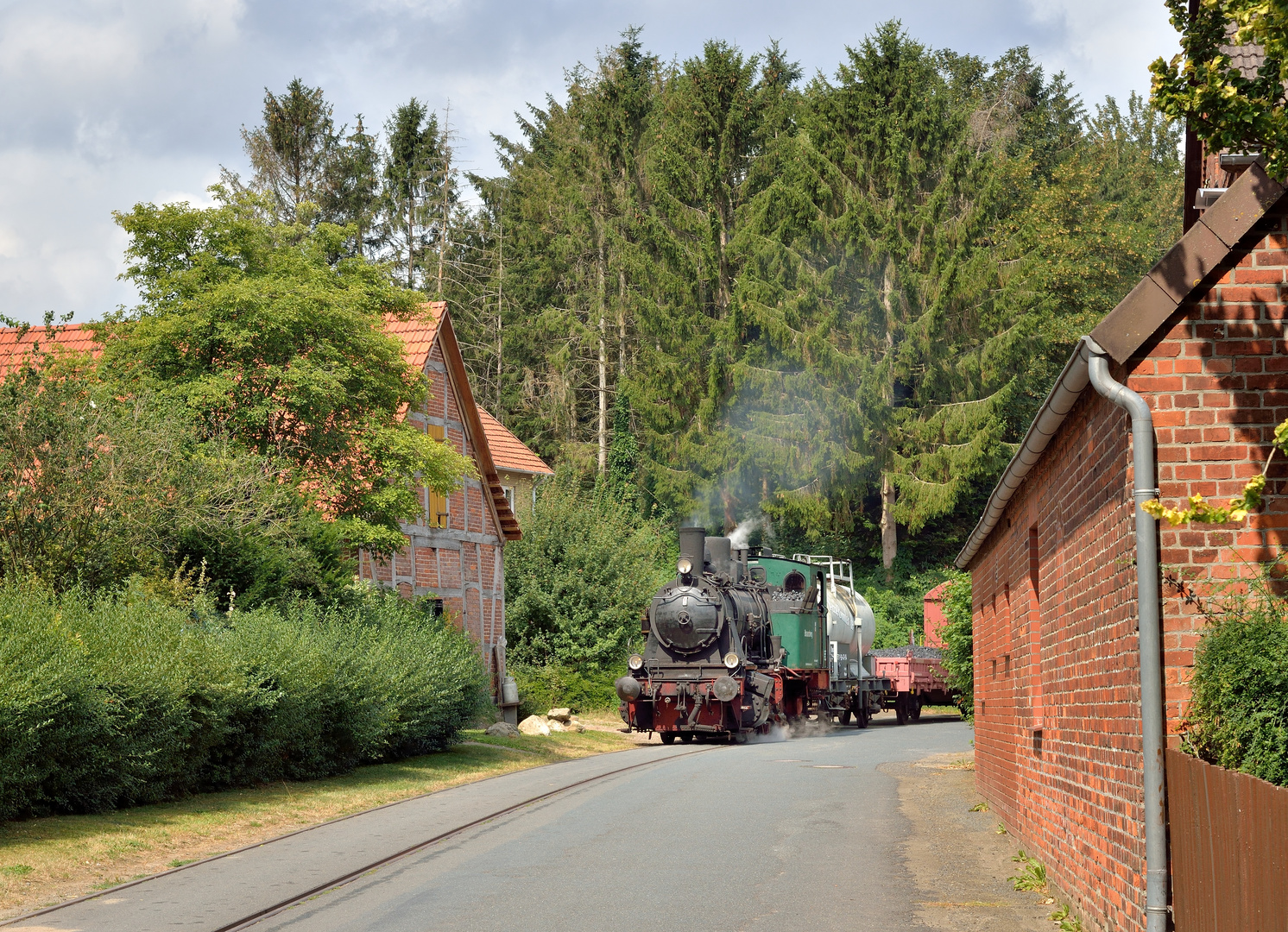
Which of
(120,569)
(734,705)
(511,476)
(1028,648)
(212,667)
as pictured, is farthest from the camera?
(511,476)

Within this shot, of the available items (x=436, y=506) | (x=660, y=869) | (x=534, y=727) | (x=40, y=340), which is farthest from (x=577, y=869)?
(x=40, y=340)

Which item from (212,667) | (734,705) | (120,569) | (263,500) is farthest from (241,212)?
(734,705)

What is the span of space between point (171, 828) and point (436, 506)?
16819 millimetres

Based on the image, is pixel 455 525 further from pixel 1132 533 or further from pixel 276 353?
pixel 1132 533

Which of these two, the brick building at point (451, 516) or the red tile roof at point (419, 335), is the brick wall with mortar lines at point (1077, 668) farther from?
the red tile roof at point (419, 335)

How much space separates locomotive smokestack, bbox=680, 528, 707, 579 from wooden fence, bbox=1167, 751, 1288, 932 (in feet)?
68.0

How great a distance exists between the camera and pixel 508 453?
41094 mm

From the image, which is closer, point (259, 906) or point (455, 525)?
point (259, 906)

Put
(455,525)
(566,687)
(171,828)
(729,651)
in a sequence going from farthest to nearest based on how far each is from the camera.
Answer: (566,687) < (455,525) < (729,651) < (171,828)

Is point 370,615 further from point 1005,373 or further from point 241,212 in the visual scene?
point 1005,373

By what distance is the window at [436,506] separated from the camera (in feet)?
92.7

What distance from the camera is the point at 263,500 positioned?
18750 millimetres

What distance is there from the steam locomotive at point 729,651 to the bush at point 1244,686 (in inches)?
755

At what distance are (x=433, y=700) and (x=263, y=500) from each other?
3.81m
